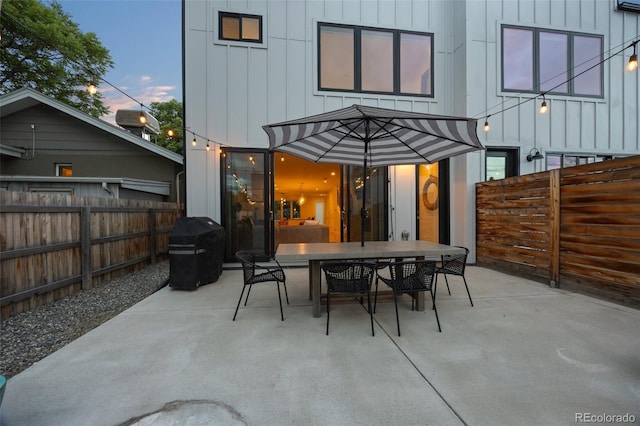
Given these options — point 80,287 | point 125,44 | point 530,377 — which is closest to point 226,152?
point 80,287

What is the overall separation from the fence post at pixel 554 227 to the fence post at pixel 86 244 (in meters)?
7.06

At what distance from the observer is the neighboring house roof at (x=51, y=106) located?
24.4 ft

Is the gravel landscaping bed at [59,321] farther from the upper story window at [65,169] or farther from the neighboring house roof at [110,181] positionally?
the upper story window at [65,169]

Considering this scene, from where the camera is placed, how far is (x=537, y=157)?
19.2 ft

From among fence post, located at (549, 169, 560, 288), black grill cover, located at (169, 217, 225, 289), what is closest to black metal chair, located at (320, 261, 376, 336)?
black grill cover, located at (169, 217, 225, 289)

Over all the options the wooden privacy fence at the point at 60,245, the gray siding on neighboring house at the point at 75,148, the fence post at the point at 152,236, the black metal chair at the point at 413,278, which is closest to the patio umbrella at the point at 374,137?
the black metal chair at the point at 413,278

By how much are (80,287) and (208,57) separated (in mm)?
4590

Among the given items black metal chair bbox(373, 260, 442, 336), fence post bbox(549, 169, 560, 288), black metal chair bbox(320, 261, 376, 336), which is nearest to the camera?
black metal chair bbox(320, 261, 376, 336)

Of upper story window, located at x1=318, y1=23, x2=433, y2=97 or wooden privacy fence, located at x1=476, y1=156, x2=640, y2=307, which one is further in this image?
upper story window, located at x1=318, y1=23, x2=433, y2=97

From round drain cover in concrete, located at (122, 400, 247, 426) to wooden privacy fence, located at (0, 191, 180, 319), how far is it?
2879mm

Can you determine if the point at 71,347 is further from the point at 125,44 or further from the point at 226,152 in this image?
the point at 125,44

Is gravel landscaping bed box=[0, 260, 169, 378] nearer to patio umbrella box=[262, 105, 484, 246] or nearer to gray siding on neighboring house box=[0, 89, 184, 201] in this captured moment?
patio umbrella box=[262, 105, 484, 246]

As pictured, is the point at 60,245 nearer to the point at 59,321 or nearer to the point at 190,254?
the point at 59,321

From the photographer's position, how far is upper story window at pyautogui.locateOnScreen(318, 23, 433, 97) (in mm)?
5812
